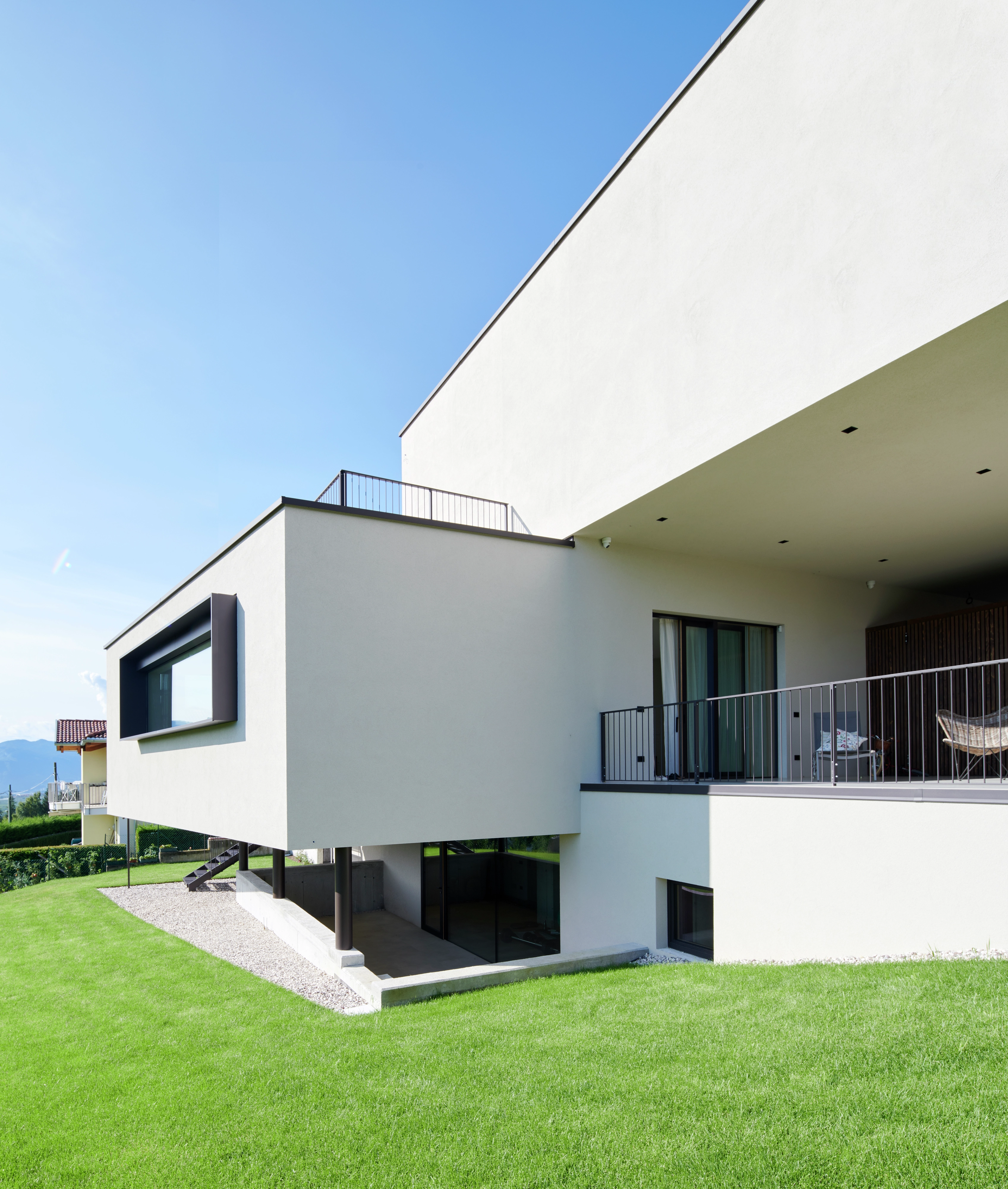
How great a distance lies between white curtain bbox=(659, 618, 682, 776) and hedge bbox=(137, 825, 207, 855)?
21.4 metres

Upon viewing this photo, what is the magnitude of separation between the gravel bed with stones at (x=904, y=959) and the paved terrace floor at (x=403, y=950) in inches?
211

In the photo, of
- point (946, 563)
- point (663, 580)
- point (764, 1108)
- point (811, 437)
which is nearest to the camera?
point (764, 1108)

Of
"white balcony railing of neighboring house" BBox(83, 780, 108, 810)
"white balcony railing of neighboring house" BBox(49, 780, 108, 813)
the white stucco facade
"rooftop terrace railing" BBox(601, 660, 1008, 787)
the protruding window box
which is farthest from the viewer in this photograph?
"white balcony railing of neighboring house" BBox(49, 780, 108, 813)

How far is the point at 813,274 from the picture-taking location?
637cm

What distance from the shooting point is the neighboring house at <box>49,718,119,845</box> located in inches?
1192

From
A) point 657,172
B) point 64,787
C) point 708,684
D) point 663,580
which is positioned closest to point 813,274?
point 657,172

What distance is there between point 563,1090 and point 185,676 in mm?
9884

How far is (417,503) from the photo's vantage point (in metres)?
15.0

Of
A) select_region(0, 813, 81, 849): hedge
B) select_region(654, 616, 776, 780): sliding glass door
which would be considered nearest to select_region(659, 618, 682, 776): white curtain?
A: select_region(654, 616, 776, 780): sliding glass door

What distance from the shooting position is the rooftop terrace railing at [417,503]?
10.2 metres

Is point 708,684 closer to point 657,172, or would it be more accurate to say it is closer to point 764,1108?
point 657,172

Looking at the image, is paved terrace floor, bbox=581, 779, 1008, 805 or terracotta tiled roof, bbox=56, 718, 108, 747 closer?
paved terrace floor, bbox=581, 779, 1008, 805

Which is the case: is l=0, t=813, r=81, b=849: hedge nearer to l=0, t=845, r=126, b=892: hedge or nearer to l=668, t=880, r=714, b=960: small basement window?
l=0, t=845, r=126, b=892: hedge

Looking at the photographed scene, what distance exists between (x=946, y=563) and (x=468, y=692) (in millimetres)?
7920
